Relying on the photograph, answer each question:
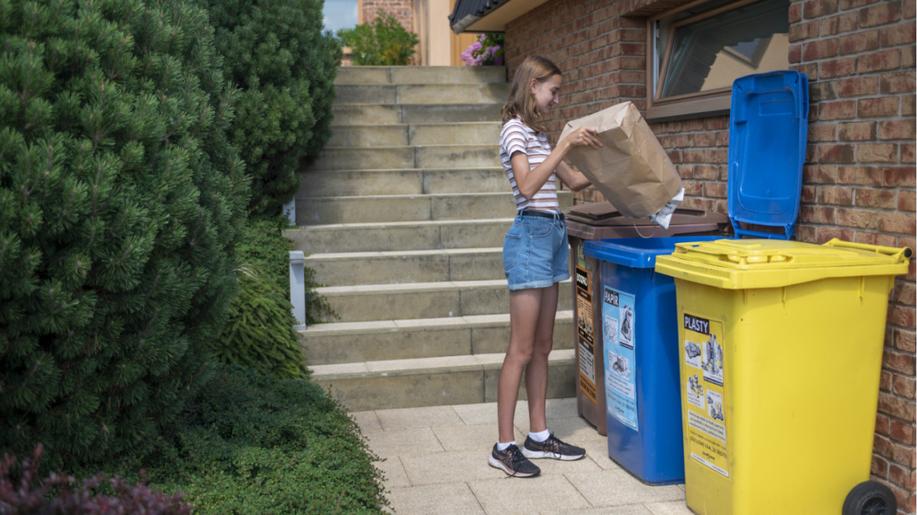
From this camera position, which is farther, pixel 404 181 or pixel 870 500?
pixel 404 181

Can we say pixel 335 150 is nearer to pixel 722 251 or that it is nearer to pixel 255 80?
pixel 255 80

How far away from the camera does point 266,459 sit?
12.0 ft

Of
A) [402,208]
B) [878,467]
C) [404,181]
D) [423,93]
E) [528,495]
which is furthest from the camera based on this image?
[423,93]

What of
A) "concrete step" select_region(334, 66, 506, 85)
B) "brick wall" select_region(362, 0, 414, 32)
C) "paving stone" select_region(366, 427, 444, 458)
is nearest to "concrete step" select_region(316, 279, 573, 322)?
"paving stone" select_region(366, 427, 444, 458)

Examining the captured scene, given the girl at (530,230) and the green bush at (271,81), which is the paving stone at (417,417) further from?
the green bush at (271,81)

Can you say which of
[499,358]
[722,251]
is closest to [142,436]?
[722,251]

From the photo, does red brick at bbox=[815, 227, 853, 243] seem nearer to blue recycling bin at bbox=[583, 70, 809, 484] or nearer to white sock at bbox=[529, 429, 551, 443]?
blue recycling bin at bbox=[583, 70, 809, 484]

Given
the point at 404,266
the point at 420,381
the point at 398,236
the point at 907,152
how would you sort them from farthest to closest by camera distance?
the point at 398,236 < the point at 404,266 < the point at 420,381 < the point at 907,152

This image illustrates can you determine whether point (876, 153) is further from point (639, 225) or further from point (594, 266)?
point (594, 266)

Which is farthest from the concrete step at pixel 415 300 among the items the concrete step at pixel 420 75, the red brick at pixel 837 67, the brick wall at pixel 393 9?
the brick wall at pixel 393 9

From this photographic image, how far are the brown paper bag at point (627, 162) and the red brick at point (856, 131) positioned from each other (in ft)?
2.21

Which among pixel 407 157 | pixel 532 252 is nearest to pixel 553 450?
pixel 532 252

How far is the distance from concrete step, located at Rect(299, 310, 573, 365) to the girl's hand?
2096 mm

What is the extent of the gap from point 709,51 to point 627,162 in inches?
78.7
